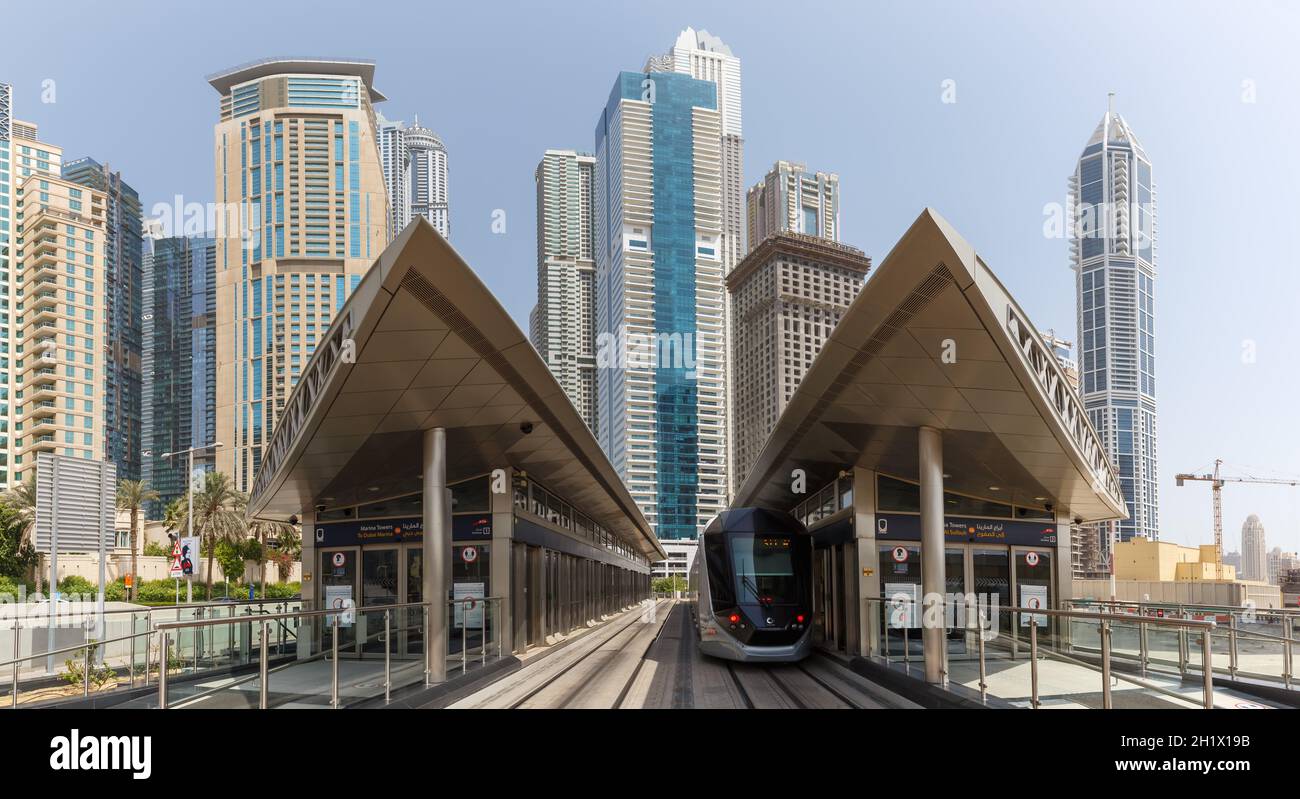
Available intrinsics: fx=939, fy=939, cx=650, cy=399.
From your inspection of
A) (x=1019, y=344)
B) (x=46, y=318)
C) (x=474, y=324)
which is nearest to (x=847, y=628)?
(x=1019, y=344)

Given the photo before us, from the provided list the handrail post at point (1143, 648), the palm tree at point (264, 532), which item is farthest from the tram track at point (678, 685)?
the palm tree at point (264, 532)

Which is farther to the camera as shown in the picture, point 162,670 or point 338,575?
point 338,575

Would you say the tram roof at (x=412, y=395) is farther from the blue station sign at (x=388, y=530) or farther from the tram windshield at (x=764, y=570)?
the tram windshield at (x=764, y=570)

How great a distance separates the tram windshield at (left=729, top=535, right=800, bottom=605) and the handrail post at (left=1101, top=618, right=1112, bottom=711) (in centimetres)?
967

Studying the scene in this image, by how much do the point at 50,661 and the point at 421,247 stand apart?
764 cm

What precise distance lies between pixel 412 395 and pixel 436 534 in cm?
268

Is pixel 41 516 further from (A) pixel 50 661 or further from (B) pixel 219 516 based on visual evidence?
(B) pixel 219 516

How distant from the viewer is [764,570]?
17797mm

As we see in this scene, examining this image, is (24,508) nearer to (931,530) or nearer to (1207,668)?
(931,530)

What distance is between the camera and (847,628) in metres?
19.7

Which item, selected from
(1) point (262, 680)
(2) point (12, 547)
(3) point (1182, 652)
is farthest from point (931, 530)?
(2) point (12, 547)

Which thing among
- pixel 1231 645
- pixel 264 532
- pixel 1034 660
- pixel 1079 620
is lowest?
pixel 264 532

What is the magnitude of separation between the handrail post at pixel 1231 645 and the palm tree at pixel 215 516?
54.7 metres

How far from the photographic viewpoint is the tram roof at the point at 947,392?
9836 mm
